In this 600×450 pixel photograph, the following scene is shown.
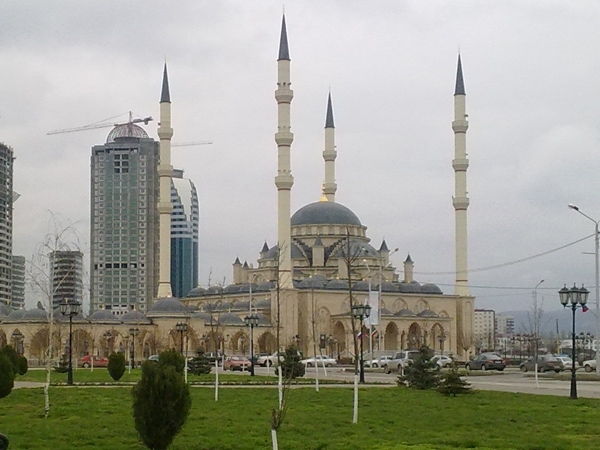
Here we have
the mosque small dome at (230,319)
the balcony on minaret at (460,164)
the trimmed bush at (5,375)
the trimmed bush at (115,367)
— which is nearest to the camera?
the trimmed bush at (5,375)

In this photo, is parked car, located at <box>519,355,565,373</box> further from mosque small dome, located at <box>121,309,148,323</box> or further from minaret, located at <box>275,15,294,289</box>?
mosque small dome, located at <box>121,309,148,323</box>

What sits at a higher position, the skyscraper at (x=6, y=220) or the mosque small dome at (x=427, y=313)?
the skyscraper at (x=6, y=220)

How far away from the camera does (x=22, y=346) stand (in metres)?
66.4

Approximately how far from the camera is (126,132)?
131125 millimetres

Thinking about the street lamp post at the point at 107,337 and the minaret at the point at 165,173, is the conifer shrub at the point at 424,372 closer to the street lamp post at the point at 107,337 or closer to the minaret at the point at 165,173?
the street lamp post at the point at 107,337

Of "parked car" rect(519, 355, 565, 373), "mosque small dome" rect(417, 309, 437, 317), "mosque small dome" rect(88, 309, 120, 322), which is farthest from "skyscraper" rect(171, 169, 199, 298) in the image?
"parked car" rect(519, 355, 565, 373)

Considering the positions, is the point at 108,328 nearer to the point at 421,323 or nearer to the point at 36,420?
the point at 421,323

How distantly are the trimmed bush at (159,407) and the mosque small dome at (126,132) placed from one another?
11910 centimetres

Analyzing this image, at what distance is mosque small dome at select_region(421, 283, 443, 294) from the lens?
85500 millimetres

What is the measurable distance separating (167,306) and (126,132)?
65.0 metres

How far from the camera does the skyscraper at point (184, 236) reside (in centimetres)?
13300

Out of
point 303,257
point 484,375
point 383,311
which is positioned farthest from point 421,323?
point 484,375

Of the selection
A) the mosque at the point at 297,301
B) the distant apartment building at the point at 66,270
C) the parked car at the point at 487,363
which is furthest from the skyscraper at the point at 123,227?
the distant apartment building at the point at 66,270

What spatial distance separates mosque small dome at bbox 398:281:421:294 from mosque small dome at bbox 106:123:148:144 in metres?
56.8
